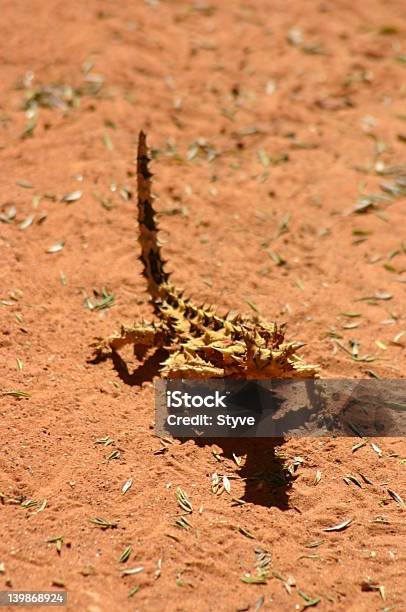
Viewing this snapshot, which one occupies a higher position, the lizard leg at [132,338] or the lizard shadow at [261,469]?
the lizard leg at [132,338]

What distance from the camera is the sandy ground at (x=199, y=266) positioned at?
3.82m

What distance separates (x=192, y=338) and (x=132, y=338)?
0.46m

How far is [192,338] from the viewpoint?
4.64 m

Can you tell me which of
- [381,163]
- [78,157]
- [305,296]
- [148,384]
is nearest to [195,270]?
[305,296]

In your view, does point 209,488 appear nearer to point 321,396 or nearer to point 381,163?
point 321,396

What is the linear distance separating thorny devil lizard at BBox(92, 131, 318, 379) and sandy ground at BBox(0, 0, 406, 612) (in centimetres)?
25

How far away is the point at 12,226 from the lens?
5.91m

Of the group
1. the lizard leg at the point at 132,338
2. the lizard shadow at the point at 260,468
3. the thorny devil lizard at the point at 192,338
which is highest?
the thorny devil lizard at the point at 192,338

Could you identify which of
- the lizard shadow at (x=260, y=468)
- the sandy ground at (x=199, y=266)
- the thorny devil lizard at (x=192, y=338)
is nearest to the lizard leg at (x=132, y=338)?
the thorny devil lizard at (x=192, y=338)

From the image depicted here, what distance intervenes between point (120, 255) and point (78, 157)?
4.76 ft

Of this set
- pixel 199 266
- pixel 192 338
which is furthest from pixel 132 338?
pixel 199 266

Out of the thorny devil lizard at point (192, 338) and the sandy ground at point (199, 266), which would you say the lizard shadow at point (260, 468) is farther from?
the thorny devil lizard at point (192, 338)

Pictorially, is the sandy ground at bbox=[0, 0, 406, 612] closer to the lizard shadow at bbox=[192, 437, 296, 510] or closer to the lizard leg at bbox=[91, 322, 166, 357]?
the lizard shadow at bbox=[192, 437, 296, 510]

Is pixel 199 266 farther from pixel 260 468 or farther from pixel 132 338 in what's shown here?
pixel 260 468
